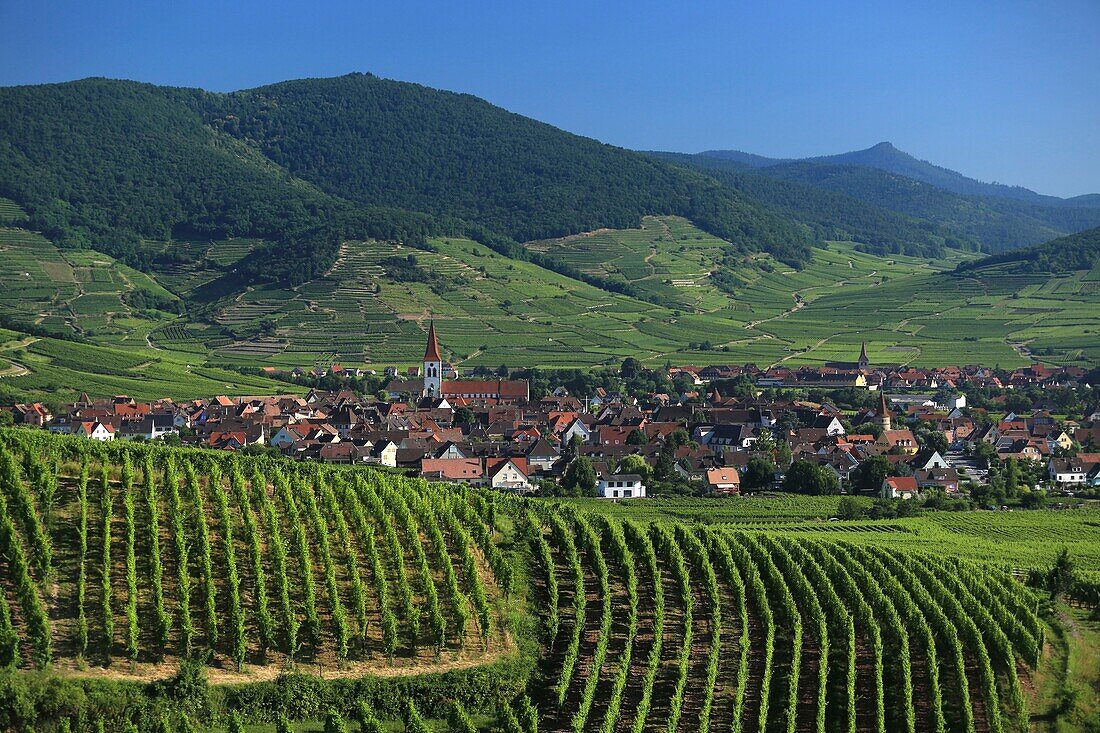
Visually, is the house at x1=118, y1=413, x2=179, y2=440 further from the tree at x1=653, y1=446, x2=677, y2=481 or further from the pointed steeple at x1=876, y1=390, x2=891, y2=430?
the pointed steeple at x1=876, y1=390, x2=891, y2=430

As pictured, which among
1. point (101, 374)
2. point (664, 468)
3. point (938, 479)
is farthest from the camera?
point (101, 374)

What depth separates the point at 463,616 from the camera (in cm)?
3606

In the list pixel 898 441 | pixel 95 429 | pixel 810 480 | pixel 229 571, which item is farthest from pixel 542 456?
pixel 229 571

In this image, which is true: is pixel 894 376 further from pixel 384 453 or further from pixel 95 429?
pixel 95 429

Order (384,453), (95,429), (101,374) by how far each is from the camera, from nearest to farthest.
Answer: (384,453) → (95,429) → (101,374)

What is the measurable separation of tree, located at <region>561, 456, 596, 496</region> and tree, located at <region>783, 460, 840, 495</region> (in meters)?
10.6

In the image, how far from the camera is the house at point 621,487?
2761 inches

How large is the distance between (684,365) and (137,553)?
4289 inches

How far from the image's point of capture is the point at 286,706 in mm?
32219

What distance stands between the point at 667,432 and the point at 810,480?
20.7 m

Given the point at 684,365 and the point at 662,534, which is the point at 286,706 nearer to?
the point at 662,534

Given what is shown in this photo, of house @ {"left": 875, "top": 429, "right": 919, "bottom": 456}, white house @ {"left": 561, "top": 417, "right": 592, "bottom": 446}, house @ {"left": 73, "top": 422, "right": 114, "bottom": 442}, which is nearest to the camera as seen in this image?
house @ {"left": 73, "top": 422, "right": 114, "bottom": 442}

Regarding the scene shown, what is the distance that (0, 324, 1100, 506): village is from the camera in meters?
73.1

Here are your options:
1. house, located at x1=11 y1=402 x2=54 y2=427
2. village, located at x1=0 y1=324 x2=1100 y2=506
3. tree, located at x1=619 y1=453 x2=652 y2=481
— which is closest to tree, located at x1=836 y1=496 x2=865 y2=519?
village, located at x1=0 y1=324 x2=1100 y2=506
